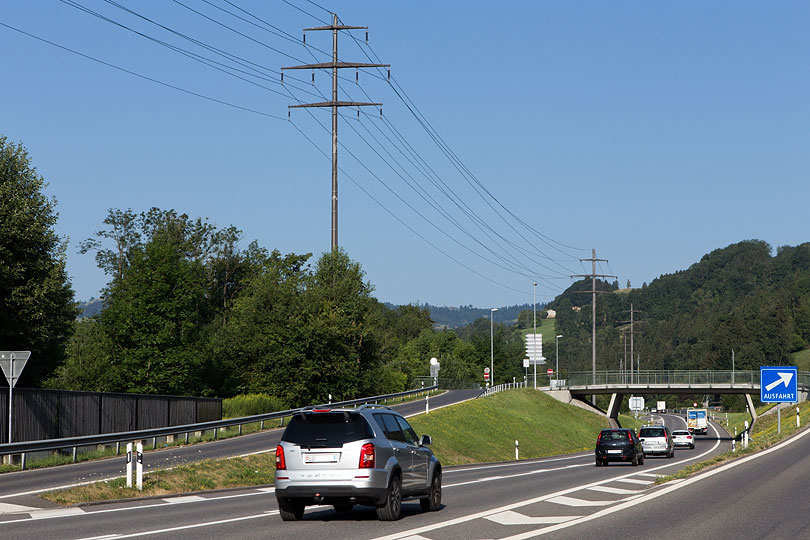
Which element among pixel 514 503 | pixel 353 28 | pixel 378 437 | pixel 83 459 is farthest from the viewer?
pixel 353 28

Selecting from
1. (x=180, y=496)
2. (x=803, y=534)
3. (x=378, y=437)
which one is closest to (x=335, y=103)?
(x=180, y=496)

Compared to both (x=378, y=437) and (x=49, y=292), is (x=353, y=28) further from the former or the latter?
(x=378, y=437)

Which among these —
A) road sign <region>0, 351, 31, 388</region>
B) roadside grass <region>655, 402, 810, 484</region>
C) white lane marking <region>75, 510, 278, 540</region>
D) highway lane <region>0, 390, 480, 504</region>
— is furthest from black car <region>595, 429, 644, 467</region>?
white lane marking <region>75, 510, 278, 540</region>

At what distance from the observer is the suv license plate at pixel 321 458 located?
16.2 m

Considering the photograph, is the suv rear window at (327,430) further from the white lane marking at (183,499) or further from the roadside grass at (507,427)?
the roadside grass at (507,427)

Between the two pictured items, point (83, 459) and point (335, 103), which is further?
point (335, 103)

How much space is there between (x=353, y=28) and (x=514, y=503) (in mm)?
41033

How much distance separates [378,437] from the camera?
54.3 feet

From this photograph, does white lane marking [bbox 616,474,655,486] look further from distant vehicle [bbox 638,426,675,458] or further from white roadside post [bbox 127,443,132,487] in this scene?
distant vehicle [bbox 638,426,675,458]

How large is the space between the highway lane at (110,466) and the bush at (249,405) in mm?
12500

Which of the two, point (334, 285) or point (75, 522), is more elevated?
point (334, 285)

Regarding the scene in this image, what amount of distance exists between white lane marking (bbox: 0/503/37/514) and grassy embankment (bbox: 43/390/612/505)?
0.89 meters

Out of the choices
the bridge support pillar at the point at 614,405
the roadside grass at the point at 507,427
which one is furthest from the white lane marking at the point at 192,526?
the bridge support pillar at the point at 614,405

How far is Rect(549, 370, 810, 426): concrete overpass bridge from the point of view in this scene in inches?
3866
